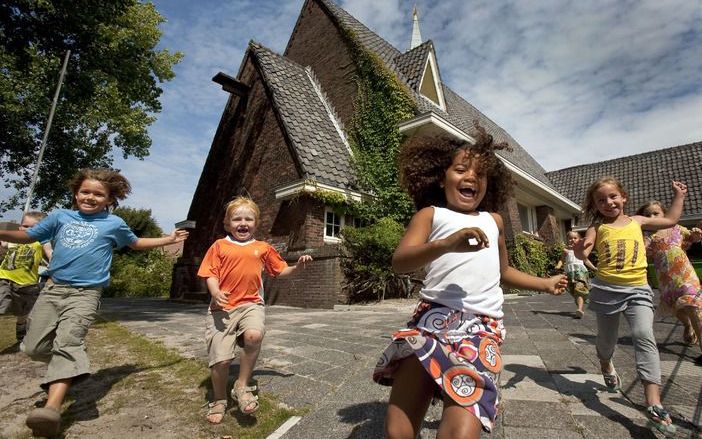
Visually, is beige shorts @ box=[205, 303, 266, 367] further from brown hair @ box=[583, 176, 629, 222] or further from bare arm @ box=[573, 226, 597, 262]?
brown hair @ box=[583, 176, 629, 222]

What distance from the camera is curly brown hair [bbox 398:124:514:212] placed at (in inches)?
83.7

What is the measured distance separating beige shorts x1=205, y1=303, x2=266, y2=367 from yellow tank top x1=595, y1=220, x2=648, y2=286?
8.54 ft

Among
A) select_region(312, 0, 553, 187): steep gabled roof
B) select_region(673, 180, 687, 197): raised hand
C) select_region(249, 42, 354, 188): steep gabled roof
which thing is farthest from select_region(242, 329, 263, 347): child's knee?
select_region(312, 0, 553, 187): steep gabled roof

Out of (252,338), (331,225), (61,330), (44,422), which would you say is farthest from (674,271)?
(331,225)

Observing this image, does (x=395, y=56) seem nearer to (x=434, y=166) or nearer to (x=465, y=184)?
(x=434, y=166)

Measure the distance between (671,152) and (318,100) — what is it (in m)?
19.5

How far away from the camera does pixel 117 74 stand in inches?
473

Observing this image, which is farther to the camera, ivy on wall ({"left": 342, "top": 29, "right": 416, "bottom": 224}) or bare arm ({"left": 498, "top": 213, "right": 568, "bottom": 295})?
ivy on wall ({"left": 342, "top": 29, "right": 416, "bottom": 224})

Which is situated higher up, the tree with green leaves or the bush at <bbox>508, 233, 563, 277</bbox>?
the tree with green leaves

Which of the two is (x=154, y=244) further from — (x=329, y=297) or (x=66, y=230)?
(x=329, y=297)

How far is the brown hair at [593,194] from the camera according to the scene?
2.98 metres

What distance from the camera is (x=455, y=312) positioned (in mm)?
1642

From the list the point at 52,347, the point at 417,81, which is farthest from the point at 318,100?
the point at 52,347

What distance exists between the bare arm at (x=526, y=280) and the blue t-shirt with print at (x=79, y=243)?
289 cm
